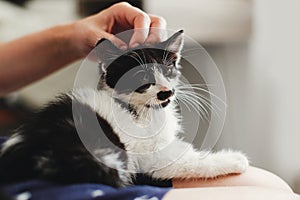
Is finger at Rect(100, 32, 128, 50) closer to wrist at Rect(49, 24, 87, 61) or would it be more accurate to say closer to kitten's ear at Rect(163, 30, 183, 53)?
kitten's ear at Rect(163, 30, 183, 53)

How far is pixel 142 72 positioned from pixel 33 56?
37 centimetres

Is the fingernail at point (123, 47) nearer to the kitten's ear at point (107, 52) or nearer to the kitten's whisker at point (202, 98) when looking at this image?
the kitten's ear at point (107, 52)

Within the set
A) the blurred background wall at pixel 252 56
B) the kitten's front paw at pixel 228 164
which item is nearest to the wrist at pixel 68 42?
the kitten's front paw at pixel 228 164

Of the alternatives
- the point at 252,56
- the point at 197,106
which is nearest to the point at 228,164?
the point at 197,106

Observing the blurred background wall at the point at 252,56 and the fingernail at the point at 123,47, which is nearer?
the fingernail at the point at 123,47

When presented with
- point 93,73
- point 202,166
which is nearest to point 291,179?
point 202,166

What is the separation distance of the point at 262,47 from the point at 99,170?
48.0 inches

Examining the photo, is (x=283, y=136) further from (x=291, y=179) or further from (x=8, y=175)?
(x=8, y=175)

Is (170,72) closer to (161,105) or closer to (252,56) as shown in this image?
(161,105)

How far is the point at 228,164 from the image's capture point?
27.7 inches

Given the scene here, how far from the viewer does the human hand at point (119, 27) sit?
627 mm

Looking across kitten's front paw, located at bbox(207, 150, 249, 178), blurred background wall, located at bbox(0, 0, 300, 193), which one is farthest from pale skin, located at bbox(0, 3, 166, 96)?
blurred background wall, located at bbox(0, 0, 300, 193)

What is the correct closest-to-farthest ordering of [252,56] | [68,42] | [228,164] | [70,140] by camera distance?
[70,140]
[228,164]
[68,42]
[252,56]

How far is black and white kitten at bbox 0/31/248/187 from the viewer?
563mm
